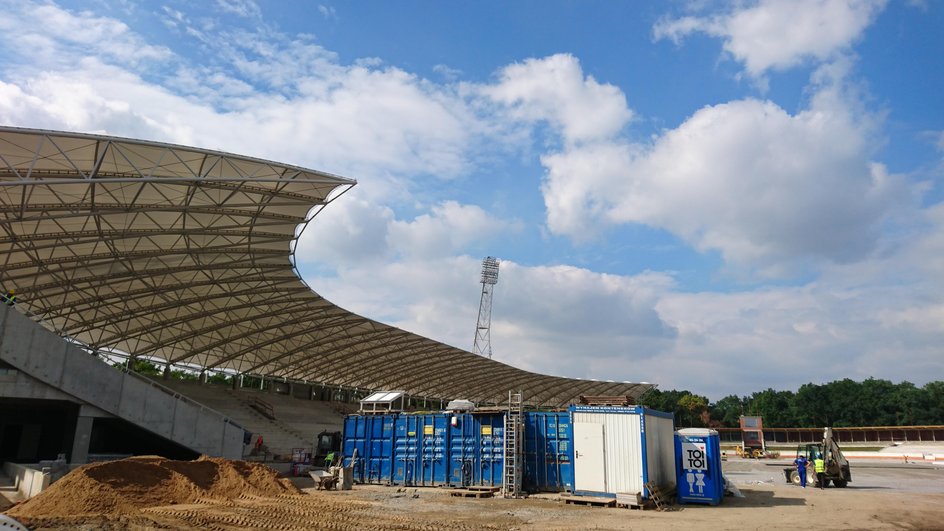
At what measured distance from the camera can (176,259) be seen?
117 feet

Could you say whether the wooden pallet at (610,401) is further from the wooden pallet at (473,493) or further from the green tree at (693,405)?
the green tree at (693,405)

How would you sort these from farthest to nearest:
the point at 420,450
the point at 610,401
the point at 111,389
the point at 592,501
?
1. the point at 111,389
2. the point at 420,450
3. the point at 610,401
4. the point at 592,501

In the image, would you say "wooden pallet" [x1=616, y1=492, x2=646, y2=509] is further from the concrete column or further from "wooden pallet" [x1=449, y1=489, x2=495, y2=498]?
the concrete column

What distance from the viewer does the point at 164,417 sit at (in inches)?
1237

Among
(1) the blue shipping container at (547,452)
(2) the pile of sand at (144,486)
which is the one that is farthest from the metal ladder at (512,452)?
(2) the pile of sand at (144,486)

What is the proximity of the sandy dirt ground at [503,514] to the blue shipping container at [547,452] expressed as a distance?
1102 millimetres

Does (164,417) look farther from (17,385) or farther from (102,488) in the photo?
(102,488)

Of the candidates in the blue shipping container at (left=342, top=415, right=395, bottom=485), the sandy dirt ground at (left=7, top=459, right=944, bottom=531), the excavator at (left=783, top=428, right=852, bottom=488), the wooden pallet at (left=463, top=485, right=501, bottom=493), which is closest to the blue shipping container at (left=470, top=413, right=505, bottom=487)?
the wooden pallet at (left=463, top=485, right=501, bottom=493)

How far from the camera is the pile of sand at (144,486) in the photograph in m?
16.5

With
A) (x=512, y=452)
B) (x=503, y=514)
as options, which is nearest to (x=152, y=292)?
(x=512, y=452)

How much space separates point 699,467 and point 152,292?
36029 mm

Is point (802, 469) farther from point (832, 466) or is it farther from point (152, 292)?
point (152, 292)

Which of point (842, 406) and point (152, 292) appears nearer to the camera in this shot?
point (152, 292)

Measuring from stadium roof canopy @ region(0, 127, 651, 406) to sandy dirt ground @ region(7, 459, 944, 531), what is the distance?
11481 mm
